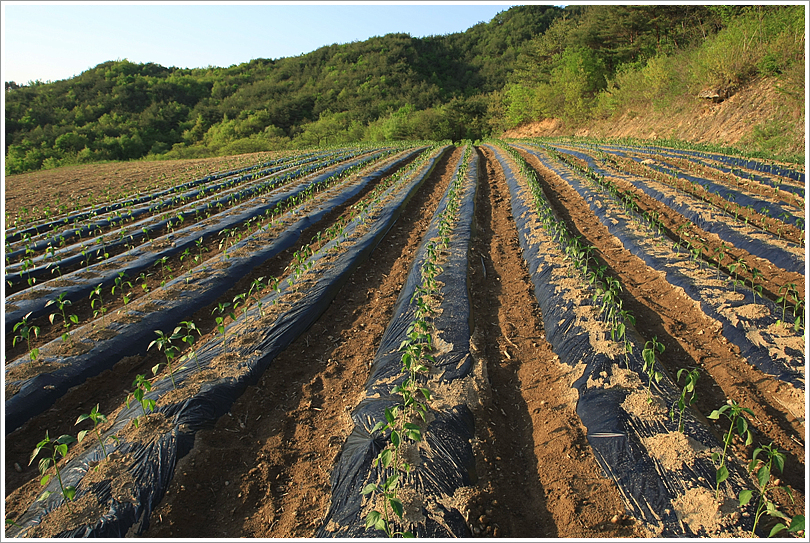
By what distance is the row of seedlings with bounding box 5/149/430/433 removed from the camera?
10.8ft

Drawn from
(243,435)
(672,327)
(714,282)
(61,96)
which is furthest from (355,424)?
(61,96)

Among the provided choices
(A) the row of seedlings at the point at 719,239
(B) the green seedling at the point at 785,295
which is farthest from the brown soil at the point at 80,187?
(B) the green seedling at the point at 785,295

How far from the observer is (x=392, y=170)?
50.9ft

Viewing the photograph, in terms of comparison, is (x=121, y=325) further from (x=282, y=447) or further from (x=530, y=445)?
(x=530, y=445)

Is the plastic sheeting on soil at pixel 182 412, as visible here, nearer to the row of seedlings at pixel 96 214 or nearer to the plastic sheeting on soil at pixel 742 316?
the plastic sheeting on soil at pixel 742 316

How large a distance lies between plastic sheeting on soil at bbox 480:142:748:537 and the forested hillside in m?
14.5

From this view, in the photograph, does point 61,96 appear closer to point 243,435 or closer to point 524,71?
point 524,71

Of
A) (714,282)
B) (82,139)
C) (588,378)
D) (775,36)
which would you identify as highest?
(775,36)

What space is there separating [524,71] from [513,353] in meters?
39.7

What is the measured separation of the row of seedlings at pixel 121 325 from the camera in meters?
3.28

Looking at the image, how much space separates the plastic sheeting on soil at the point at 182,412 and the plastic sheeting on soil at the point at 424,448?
1.05 metres

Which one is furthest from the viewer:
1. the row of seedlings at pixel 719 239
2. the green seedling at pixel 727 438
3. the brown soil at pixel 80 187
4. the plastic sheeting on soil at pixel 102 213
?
the brown soil at pixel 80 187

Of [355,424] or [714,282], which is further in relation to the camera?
[714,282]

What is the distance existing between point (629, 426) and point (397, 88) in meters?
52.0
